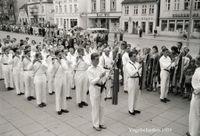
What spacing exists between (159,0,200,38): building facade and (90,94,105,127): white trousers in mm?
31536

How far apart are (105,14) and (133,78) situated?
136 feet

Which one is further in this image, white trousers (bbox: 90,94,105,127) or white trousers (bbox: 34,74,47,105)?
white trousers (bbox: 34,74,47,105)

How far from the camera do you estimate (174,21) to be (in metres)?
36.3

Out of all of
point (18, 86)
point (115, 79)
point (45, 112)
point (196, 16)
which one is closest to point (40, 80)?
point (45, 112)

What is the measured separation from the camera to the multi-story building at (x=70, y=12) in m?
52.1

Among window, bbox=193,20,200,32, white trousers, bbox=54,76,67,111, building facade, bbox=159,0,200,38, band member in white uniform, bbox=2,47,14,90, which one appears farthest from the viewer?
building facade, bbox=159,0,200,38

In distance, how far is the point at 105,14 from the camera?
4691 cm

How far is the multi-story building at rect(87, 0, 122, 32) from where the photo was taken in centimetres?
4509

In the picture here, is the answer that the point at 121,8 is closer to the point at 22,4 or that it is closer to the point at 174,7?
the point at 174,7

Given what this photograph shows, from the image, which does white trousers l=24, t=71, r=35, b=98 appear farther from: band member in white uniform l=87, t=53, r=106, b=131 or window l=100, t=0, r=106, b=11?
→ window l=100, t=0, r=106, b=11

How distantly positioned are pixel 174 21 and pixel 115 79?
33.5m

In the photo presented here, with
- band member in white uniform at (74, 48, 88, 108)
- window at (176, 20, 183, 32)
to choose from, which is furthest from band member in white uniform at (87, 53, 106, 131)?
window at (176, 20, 183, 32)

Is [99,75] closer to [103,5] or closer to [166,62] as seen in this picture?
[166,62]

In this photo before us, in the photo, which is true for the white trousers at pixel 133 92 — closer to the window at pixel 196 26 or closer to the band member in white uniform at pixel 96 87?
the band member in white uniform at pixel 96 87
